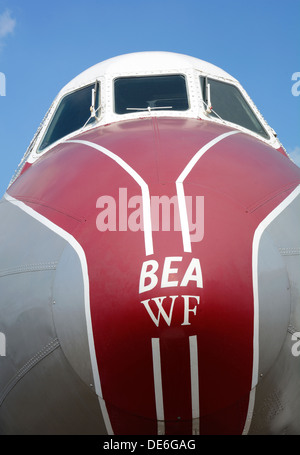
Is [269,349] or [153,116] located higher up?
[153,116]

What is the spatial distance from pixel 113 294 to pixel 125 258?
26 centimetres

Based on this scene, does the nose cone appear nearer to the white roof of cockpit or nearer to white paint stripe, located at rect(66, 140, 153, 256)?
white paint stripe, located at rect(66, 140, 153, 256)

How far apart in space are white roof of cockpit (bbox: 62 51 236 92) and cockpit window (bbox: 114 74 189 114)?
A: 0.65 ft

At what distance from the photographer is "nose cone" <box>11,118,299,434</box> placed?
4.34 metres

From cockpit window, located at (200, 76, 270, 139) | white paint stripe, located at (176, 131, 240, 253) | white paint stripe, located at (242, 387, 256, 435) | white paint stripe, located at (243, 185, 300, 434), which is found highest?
cockpit window, located at (200, 76, 270, 139)

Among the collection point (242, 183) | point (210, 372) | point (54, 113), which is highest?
point (54, 113)

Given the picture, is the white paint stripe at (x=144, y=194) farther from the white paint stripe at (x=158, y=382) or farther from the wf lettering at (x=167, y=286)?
the white paint stripe at (x=158, y=382)

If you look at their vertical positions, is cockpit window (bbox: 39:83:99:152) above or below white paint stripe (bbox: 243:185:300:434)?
above

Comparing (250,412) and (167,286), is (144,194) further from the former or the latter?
(250,412)

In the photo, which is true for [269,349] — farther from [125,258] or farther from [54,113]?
[54,113]

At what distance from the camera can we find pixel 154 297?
428 cm

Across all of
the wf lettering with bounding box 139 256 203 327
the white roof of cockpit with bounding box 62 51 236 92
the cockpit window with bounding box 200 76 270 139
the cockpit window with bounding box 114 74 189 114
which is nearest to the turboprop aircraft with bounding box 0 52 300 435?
the wf lettering with bounding box 139 256 203 327

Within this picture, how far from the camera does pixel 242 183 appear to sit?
5.23 meters
